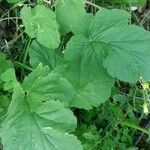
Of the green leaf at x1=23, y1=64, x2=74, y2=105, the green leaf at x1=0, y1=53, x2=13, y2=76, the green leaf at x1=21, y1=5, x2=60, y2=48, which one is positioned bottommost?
the green leaf at x1=23, y1=64, x2=74, y2=105

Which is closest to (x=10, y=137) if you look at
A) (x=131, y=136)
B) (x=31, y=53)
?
(x=31, y=53)

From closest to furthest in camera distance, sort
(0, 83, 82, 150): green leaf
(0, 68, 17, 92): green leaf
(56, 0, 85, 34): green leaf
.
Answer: (0, 83, 82, 150): green leaf < (0, 68, 17, 92): green leaf < (56, 0, 85, 34): green leaf

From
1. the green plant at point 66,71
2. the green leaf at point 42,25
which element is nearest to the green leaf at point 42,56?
the green plant at point 66,71

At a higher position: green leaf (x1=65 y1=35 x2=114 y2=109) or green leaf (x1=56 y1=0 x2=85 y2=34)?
green leaf (x1=56 y1=0 x2=85 y2=34)

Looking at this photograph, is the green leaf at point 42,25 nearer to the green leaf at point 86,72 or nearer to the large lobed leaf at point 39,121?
the green leaf at point 86,72

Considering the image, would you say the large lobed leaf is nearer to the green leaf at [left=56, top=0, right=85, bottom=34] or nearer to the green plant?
the green plant

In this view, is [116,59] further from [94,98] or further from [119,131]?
[119,131]

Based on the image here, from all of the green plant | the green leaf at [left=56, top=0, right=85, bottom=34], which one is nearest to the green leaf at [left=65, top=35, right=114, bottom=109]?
the green plant

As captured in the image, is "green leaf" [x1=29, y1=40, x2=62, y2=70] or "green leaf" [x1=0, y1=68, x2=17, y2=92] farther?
"green leaf" [x1=29, y1=40, x2=62, y2=70]
